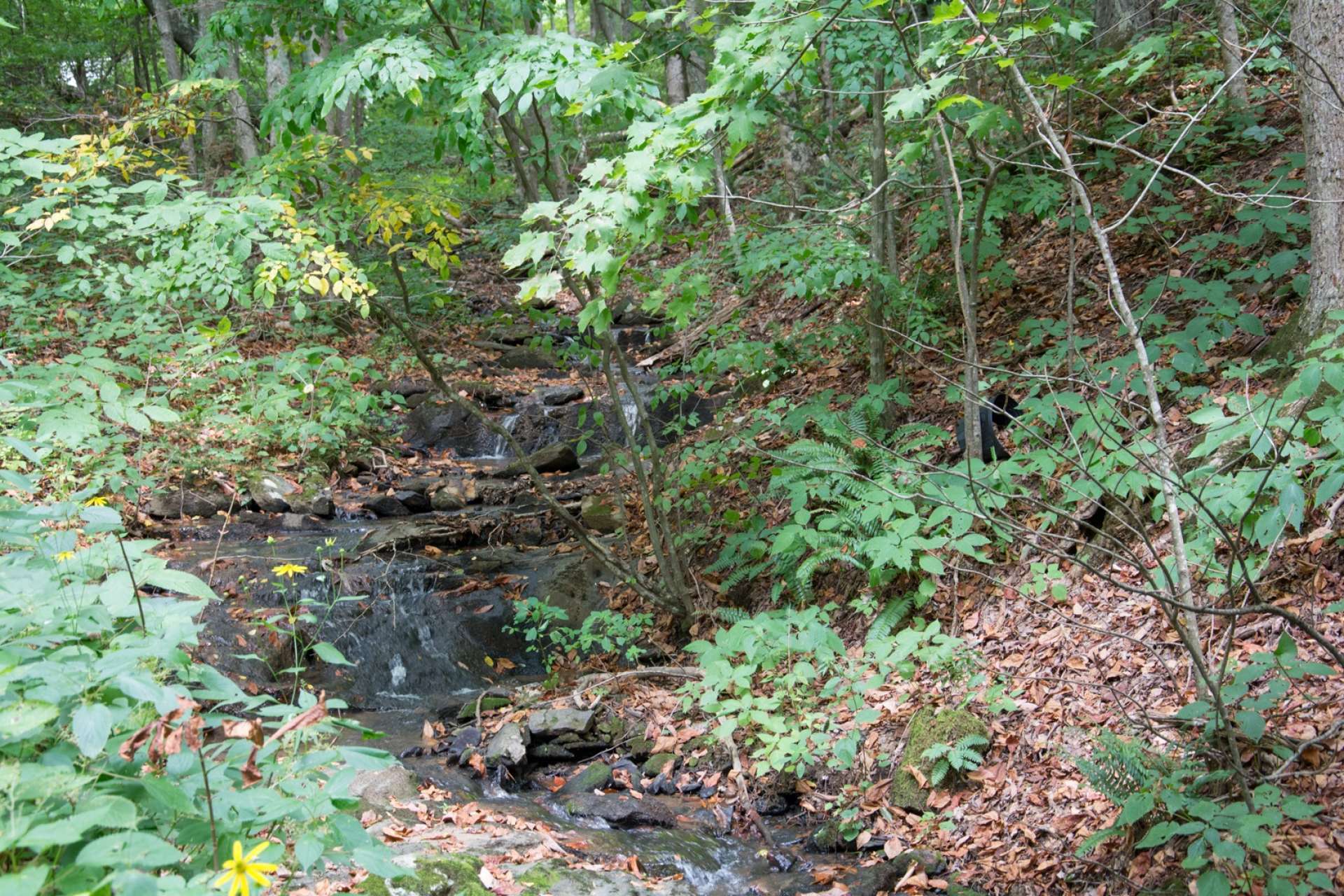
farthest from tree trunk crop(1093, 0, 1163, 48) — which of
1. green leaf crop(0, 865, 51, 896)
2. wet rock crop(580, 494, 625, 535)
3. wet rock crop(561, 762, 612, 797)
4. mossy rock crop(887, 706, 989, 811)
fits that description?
green leaf crop(0, 865, 51, 896)

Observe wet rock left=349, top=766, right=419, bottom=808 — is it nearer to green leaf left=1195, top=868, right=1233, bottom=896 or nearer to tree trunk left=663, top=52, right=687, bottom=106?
green leaf left=1195, top=868, right=1233, bottom=896

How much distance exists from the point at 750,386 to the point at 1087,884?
5.58 meters

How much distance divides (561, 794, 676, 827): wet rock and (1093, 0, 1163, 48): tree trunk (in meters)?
8.26

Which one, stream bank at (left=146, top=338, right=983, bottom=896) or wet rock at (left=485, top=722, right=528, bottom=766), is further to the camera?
wet rock at (left=485, top=722, right=528, bottom=766)

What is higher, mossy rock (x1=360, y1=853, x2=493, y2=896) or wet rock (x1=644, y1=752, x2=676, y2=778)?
mossy rock (x1=360, y1=853, x2=493, y2=896)

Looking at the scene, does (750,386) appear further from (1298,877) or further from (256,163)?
(1298,877)

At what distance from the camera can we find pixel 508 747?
5238mm

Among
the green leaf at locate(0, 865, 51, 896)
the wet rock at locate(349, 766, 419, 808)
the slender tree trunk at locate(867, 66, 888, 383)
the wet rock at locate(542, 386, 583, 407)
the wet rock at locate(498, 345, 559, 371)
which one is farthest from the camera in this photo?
the wet rock at locate(498, 345, 559, 371)

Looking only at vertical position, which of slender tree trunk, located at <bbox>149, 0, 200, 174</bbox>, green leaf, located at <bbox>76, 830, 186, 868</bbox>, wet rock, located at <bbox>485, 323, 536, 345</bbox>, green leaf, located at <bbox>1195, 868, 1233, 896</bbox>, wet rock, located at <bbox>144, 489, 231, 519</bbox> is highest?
slender tree trunk, located at <bbox>149, 0, 200, 174</bbox>

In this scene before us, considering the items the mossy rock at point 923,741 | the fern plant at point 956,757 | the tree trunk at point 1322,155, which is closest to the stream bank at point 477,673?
the mossy rock at point 923,741

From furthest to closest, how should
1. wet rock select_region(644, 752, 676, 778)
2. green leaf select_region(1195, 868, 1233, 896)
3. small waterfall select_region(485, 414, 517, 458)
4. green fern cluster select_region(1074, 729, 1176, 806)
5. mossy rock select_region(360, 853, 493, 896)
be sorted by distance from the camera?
small waterfall select_region(485, 414, 517, 458), wet rock select_region(644, 752, 676, 778), green fern cluster select_region(1074, 729, 1176, 806), mossy rock select_region(360, 853, 493, 896), green leaf select_region(1195, 868, 1233, 896)

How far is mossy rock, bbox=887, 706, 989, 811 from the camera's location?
175 inches

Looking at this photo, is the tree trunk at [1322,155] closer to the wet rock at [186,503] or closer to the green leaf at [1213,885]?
the green leaf at [1213,885]

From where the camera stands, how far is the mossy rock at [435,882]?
10.7 feet
